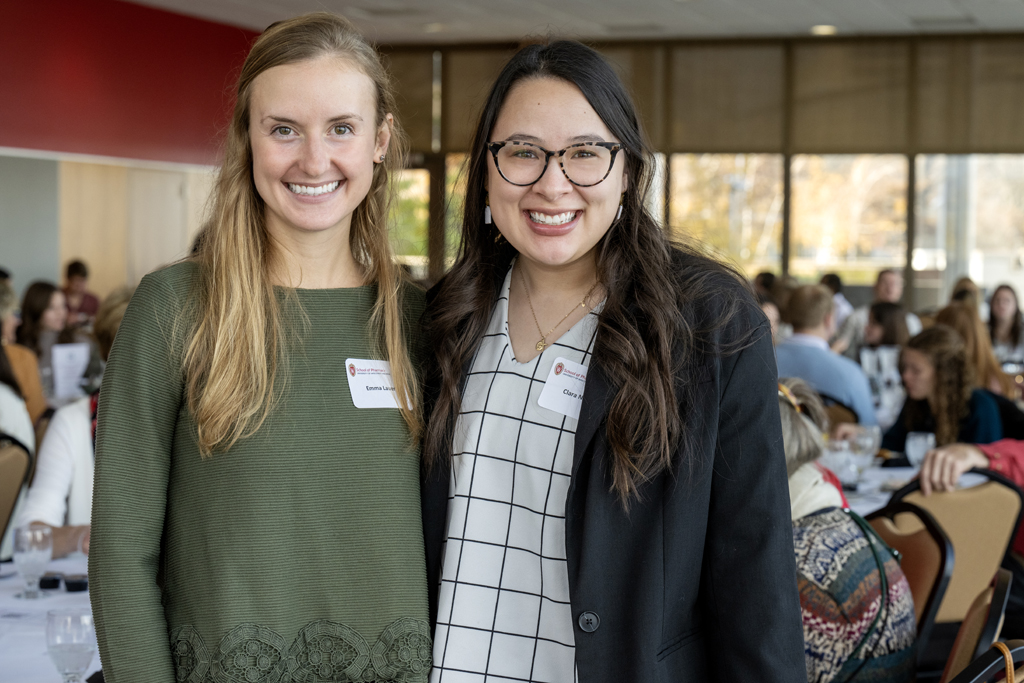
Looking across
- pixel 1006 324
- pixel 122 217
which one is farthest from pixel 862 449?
pixel 122 217

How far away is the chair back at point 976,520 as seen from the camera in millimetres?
2879

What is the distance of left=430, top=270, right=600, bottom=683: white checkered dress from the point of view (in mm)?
1513

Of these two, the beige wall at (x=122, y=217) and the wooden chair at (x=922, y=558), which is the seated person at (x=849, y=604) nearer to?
the wooden chair at (x=922, y=558)

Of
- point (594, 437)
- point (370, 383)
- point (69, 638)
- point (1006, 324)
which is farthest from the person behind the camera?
point (1006, 324)

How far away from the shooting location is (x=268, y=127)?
1563 millimetres

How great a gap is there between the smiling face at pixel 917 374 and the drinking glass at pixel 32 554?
3559 mm

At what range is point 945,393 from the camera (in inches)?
169

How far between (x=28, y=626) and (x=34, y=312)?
15.7ft

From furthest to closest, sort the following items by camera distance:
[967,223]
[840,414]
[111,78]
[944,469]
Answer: [967,223]
[111,78]
[840,414]
[944,469]

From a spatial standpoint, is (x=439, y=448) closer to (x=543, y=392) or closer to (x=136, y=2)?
(x=543, y=392)

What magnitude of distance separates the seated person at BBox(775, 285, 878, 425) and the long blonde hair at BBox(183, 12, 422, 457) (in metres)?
3.71

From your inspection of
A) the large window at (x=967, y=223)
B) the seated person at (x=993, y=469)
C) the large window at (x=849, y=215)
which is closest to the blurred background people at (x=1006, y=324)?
the large window at (x=967, y=223)

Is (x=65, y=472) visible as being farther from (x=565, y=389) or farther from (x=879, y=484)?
(x=879, y=484)

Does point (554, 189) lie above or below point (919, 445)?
above
